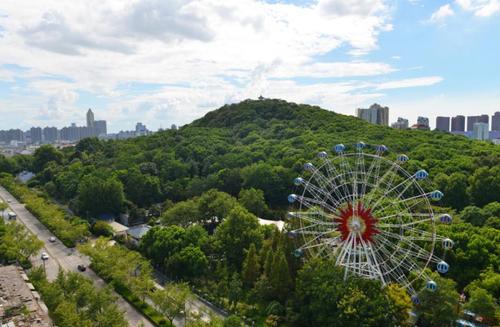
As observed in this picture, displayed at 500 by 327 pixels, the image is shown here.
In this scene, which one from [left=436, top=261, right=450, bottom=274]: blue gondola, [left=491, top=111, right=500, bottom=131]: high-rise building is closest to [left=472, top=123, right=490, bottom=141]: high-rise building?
[left=491, top=111, right=500, bottom=131]: high-rise building

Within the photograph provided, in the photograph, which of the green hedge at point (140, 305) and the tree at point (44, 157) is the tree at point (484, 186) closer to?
the green hedge at point (140, 305)

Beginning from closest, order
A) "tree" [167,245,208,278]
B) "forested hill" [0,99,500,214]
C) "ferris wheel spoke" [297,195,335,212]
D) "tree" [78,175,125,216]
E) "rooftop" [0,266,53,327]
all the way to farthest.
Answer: "rooftop" [0,266,53,327] → "ferris wheel spoke" [297,195,335,212] → "tree" [167,245,208,278] → "forested hill" [0,99,500,214] → "tree" [78,175,125,216]

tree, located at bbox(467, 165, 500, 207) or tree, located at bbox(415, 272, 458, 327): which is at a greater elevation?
tree, located at bbox(467, 165, 500, 207)

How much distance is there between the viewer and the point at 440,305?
27.1 metres

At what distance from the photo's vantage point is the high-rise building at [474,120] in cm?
14712

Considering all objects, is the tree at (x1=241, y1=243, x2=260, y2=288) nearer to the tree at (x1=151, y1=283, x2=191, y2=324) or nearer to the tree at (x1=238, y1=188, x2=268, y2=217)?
the tree at (x1=151, y1=283, x2=191, y2=324)

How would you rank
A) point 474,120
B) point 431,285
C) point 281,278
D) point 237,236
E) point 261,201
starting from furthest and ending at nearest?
1. point 474,120
2. point 261,201
3. point 237,236
4. point 281,278
5. point 431,285

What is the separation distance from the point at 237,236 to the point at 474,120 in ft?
467

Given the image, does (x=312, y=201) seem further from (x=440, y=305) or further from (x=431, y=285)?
(x=440, y=305)

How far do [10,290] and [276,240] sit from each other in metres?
21.1

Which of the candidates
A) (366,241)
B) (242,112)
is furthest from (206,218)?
(242,112)

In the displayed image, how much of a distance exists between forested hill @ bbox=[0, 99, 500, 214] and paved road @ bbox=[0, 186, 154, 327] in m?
10.5

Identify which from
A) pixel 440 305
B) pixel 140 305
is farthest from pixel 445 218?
pixel 140 305

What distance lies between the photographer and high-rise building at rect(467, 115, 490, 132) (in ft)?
483
